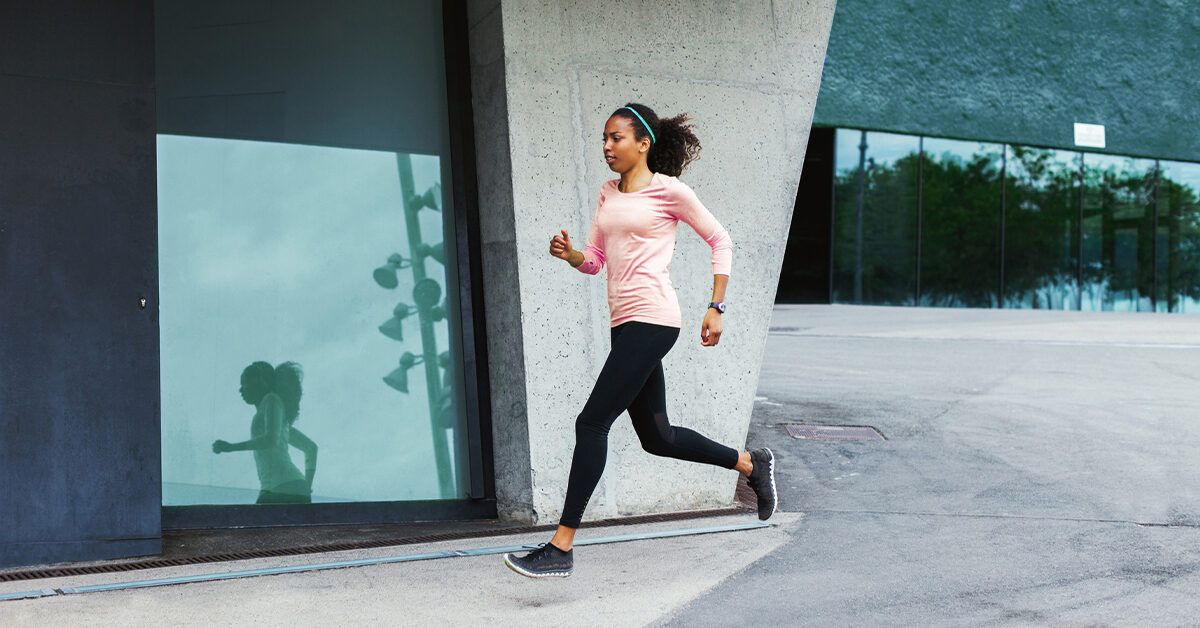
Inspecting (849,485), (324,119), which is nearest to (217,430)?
(324,119)

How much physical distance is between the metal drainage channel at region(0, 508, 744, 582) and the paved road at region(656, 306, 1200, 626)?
84 centimetres

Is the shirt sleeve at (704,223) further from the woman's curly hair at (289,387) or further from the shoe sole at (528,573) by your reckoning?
the woman's curly hair at (289,387)

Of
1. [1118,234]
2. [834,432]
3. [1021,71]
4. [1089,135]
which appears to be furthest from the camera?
[1118,234]

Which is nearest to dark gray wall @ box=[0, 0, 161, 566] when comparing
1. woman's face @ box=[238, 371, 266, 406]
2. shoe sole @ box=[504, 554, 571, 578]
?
woman's face @ box=[238, 371, 266, 406]

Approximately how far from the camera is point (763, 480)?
5949mm

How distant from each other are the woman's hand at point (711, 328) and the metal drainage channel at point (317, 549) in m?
1.88

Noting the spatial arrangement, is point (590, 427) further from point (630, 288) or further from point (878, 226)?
point (878, 226)

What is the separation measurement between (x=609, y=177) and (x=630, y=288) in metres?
1.75

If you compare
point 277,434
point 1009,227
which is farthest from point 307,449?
point 1009,227

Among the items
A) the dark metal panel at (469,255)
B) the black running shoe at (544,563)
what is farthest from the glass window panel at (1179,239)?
the black running shoe at (544,563)

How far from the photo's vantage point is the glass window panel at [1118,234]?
30984 millimetres

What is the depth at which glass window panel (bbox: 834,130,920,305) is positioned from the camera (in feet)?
93.2

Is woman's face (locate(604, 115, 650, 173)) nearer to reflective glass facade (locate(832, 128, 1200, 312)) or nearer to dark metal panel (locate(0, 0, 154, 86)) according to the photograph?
dark metal panel (locate(0, 0, 154, 86))

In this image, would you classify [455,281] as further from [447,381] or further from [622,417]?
[622,417]
